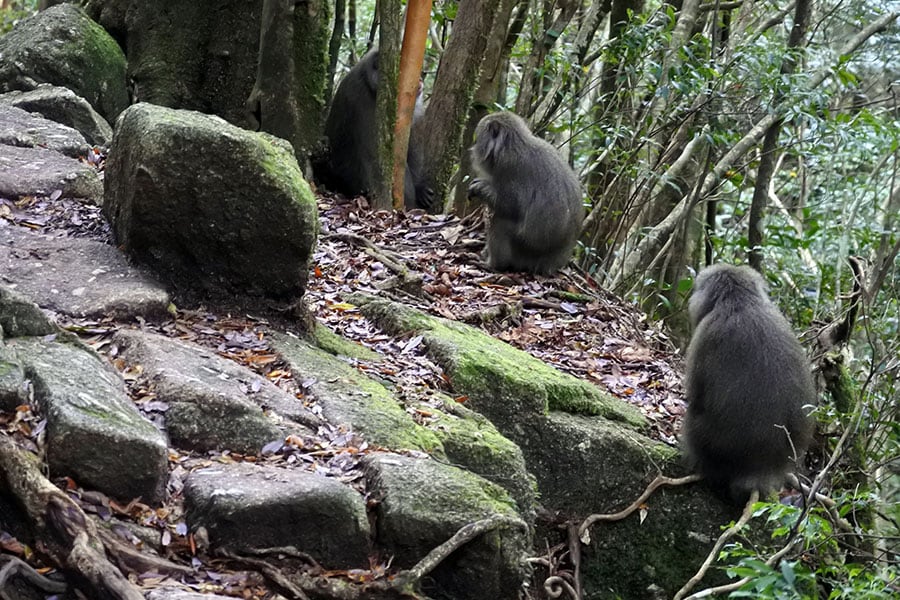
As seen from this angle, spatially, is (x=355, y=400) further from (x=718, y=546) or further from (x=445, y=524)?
(x=718, y=546)

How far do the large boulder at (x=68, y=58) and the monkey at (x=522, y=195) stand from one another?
3246 mm

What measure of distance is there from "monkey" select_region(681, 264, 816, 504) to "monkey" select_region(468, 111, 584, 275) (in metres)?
2.37

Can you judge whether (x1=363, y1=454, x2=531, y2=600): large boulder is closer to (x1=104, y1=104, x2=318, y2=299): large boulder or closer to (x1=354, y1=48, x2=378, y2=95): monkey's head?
(x1=104, y1=104, x2=318, y2=299): large boulder

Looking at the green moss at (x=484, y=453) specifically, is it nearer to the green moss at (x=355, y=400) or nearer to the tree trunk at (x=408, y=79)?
the green moss at (x=355, y=400)

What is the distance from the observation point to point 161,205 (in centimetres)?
531

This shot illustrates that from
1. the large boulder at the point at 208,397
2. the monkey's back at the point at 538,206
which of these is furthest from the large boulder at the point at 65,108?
the large boulder at the point at 208,397

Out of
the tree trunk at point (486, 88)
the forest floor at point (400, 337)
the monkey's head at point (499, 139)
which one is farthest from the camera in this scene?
the tree trunk at point (486, 88)

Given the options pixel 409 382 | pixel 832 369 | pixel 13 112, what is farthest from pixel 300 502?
pixel 13 112

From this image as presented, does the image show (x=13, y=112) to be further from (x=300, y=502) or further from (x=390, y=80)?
(x=300, y=502)

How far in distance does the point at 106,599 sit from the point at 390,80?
6664mm

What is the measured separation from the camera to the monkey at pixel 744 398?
6133mm

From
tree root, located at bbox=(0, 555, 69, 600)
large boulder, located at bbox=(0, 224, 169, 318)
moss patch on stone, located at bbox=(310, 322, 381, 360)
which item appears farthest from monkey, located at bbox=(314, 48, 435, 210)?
tree root, located at bbox=(0, 555, 69, 600)

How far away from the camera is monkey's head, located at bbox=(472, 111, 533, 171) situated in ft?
28.7

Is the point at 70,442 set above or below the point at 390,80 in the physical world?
below
